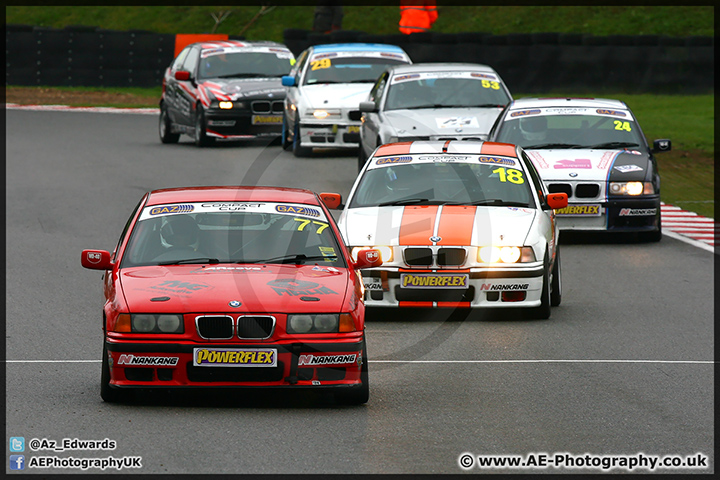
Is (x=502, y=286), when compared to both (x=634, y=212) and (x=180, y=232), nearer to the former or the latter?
(x=180, y=232)

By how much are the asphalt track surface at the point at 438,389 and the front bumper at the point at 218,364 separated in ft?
0.63

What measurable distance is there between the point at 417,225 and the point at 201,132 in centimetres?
1284

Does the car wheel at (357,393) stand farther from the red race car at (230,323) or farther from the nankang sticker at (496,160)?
the nankang sticker at (496,160)

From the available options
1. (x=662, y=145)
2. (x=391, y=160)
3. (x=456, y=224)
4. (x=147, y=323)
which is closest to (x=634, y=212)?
(x=662, y=145)

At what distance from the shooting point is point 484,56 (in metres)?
31.7

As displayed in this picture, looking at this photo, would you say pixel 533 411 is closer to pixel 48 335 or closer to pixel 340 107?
pixel 48 335

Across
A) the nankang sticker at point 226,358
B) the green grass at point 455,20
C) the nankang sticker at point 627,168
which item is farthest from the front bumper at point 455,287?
the green grass at point 455,20

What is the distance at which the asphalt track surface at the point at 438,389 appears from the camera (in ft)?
21.5

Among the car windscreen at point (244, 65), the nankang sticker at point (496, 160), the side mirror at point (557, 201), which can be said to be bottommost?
the side mirror at point (557, 201)

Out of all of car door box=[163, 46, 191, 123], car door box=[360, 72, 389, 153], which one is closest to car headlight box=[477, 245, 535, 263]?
car door box=[360, 72, 389, 153]

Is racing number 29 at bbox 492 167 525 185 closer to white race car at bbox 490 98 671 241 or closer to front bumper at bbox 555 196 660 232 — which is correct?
white race car at bbox 490 98 671 241

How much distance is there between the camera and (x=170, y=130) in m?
24.4
